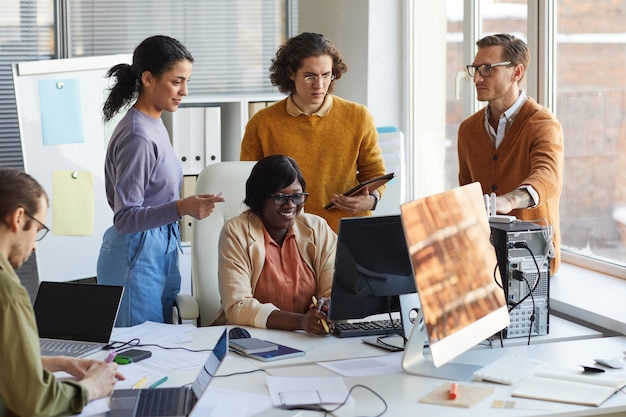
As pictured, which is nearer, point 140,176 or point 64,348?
point 64,348

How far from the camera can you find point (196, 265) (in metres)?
3.07

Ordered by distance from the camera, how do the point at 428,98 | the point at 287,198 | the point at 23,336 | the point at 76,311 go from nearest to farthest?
the point at 23,336, the point at 76,311, the point at 287,198, the point at 428,98

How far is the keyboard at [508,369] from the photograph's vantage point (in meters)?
2.16

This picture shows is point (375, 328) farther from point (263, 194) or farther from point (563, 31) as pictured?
point (563, 31)

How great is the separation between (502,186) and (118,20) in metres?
2.48

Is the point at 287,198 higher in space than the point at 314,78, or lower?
lower

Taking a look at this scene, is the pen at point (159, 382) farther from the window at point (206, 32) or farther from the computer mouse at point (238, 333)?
the window at point (206, 32)

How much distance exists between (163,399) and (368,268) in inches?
29.7

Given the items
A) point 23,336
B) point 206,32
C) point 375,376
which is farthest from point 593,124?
point 23,336

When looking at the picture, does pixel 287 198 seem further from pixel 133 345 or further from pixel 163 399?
pixel 163 399

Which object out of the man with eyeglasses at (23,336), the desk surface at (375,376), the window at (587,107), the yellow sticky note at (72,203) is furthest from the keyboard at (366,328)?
the yellow sticky note at (72,203)

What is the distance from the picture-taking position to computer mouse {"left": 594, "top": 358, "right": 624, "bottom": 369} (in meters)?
2.25

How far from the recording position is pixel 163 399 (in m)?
1.93

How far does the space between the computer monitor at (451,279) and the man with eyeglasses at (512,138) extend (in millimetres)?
530
